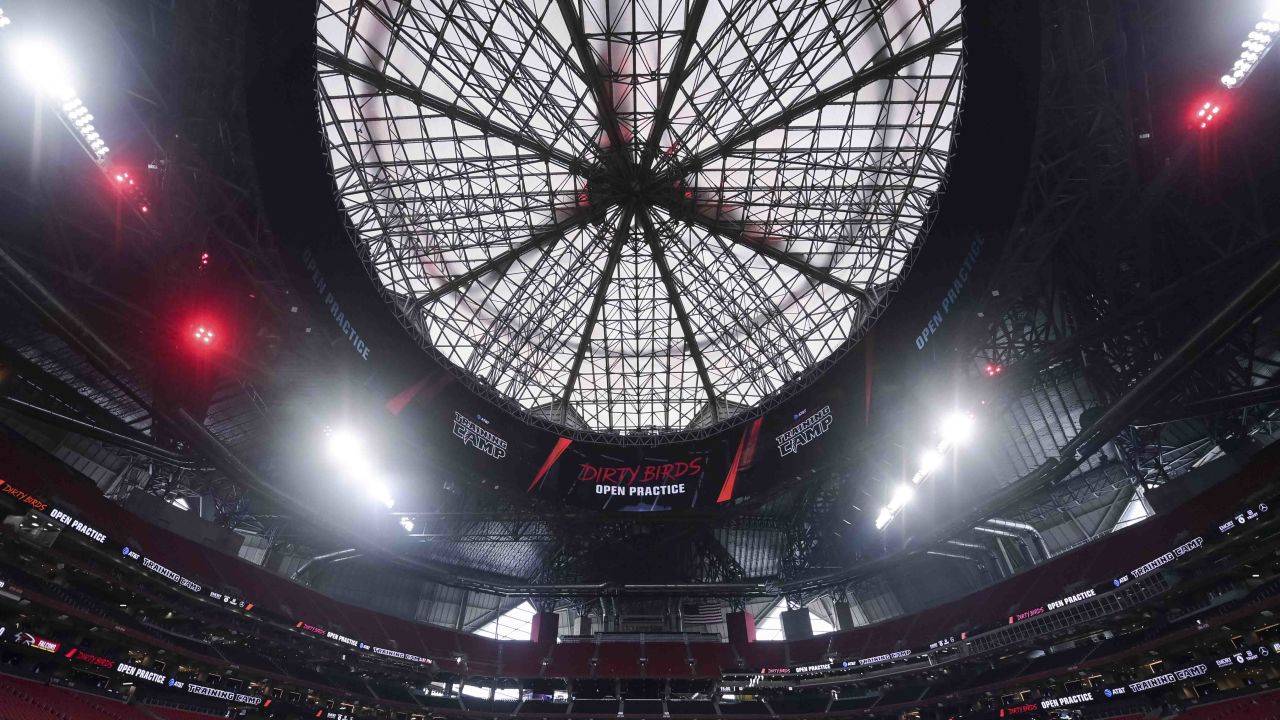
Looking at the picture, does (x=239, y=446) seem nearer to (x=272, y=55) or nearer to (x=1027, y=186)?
(x=272, y=55)

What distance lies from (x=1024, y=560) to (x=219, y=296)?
41.0 metres

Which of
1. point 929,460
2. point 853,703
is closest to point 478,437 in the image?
point 929,460

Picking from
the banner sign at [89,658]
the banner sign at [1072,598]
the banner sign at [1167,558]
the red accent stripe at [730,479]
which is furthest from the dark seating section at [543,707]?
the banner sign at [1167,558]

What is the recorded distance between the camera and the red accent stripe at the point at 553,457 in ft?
97.6

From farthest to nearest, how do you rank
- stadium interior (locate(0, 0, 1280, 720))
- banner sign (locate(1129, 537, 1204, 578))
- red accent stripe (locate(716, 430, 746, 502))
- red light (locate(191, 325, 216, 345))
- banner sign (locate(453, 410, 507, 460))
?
red accent stripe (locate(716, 430, 746, 502)) → banner sign (locate(453, 410, 507, 460)) → banner sign (locate(1129, 537, 1204, 578)) → red light (locate(191, 325, 216, 345)) → stadium interior (locate(0, 0, 1280, 720))

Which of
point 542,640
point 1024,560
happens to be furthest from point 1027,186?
point 542,640

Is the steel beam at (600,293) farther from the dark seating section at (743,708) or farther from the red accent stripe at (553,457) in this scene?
the dark seating section at (743,708)

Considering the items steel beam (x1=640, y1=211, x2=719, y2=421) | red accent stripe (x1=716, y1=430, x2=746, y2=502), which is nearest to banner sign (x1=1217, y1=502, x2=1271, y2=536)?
red accent stripe (x1=716, y1=430, x2=746, y2=502)

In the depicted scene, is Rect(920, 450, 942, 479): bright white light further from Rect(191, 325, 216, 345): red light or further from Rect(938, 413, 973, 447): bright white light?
Rect(191, 325, 216, 345): red light

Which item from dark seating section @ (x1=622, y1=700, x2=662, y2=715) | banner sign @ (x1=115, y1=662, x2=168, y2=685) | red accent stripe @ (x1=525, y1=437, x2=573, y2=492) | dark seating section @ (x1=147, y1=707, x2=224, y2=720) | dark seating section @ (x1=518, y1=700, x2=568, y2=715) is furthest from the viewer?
dark seating section @ (x1=518, y1=700, x2=568, y2=715)

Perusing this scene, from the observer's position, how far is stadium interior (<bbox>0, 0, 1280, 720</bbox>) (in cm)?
1553

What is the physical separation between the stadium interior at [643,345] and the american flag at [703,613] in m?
2.66

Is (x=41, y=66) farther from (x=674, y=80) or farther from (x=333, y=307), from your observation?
(x=674, y=80)

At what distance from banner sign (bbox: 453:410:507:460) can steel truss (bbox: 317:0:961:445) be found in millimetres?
2598
